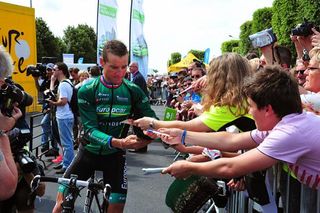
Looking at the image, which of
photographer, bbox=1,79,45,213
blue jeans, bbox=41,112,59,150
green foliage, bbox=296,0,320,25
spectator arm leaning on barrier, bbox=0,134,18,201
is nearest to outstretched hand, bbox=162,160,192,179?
spectator arm leaning on barrier, bbox=0,134,18,201

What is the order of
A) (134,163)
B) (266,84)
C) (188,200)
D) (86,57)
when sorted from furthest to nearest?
(86,57) < (134,163) < (188,200) < (266,84)

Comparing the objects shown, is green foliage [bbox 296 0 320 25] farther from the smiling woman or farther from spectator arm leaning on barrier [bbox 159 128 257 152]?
spectator arm leaning on barrier [bbox 159 128 257 152]

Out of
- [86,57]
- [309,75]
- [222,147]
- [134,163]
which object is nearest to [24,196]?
[222,147]

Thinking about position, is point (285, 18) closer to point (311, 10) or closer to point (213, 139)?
point (311, 10)

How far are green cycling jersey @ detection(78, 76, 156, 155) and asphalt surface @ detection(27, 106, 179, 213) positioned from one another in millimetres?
1607

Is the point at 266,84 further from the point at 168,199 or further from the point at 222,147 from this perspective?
the point at 168,199

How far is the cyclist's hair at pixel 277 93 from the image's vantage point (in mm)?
2270

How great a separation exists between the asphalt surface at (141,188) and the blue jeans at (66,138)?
0.43 meters

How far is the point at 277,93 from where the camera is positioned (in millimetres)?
2264

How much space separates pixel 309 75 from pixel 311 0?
11.8 meters

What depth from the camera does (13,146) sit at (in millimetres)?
3197

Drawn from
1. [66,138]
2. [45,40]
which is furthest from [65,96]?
[45,40]

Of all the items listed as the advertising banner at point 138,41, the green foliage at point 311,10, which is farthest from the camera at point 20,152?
the green foliage at point 311,10

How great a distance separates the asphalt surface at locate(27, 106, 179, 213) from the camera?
19.3ft
